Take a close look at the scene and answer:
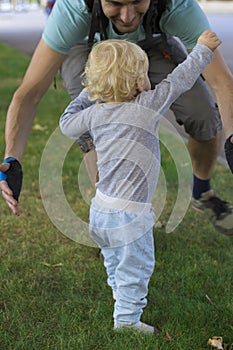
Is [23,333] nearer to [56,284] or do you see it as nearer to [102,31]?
[56,284]

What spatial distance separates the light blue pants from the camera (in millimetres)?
2807

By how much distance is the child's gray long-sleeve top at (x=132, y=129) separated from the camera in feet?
8.97

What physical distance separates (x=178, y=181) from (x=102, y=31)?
1.98m

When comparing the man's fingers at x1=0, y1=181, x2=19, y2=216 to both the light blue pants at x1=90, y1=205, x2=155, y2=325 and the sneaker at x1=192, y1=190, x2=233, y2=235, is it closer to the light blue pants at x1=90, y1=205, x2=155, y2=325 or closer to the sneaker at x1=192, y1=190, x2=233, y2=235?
the light blue pants at x1=90, y1=205, x2=155, y2=325

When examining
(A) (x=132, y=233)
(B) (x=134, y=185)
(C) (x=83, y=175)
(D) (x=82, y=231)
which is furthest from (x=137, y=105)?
(C) (x=83, y=175)

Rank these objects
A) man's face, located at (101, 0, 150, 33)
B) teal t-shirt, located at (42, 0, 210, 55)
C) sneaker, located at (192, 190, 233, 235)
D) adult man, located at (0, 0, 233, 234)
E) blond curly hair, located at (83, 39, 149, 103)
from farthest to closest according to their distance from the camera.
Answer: sneaker, located at (192, 190, 233, 235), teal t-shirt, located at (42, 0, 210, 55), adult man, located at (0, 0, 233, 234), man's face, located at (101, 0, 150, 33), blond curly hair, located at (83, 39, 149, 103)

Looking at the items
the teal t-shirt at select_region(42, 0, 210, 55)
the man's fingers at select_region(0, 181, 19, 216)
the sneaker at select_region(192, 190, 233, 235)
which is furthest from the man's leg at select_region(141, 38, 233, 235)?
the man's fingers at select_region(0, 181, 19, 216)

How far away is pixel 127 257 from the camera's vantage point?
2828mm

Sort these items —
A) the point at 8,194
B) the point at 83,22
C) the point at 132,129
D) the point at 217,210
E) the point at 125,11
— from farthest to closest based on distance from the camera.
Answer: the point at 217,210 < the point at 83,22 < the point at 125,11 < the point at 8,194 < the point at 132,129

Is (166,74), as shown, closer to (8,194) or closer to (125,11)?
(125,11)

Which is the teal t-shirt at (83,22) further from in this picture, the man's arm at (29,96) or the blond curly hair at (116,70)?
the blond curly hair at (116,70)

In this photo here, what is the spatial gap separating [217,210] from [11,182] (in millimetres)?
1779

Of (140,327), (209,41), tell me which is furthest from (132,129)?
(140,327)

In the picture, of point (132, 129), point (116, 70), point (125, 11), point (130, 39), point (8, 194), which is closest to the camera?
point (116, 70)
